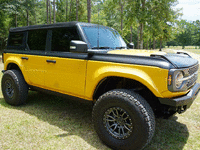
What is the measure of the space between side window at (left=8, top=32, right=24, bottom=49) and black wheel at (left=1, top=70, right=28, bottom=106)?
0.65 m

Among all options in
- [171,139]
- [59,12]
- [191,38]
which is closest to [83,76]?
[171,139]

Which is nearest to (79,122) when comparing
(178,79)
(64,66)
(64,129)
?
(64,129)

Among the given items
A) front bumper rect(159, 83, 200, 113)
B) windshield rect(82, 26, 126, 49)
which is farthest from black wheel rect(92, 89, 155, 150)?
windshield rect(82, 26, 126, 49)

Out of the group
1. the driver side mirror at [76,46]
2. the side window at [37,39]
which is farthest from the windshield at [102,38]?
the side window at [37,39]

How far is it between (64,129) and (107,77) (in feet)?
4.34

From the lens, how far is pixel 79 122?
3736 millimetres

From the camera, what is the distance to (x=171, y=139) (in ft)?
10.3

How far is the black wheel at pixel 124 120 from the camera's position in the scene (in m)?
2.50

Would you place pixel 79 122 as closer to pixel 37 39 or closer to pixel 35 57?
pixel 35 57

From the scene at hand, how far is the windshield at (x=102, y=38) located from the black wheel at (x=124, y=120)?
1.06 metres

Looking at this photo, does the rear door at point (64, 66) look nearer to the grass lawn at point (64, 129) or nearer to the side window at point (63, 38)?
the side window at point (63, 38)

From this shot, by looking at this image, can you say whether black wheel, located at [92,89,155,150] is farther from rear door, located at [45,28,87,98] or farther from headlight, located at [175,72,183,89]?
rear door, located at [45,28,87,98]

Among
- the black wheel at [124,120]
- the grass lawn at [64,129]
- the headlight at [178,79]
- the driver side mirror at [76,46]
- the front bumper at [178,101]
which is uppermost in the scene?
the driver side mirror at [76,46]

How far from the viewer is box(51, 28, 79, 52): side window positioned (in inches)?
137
